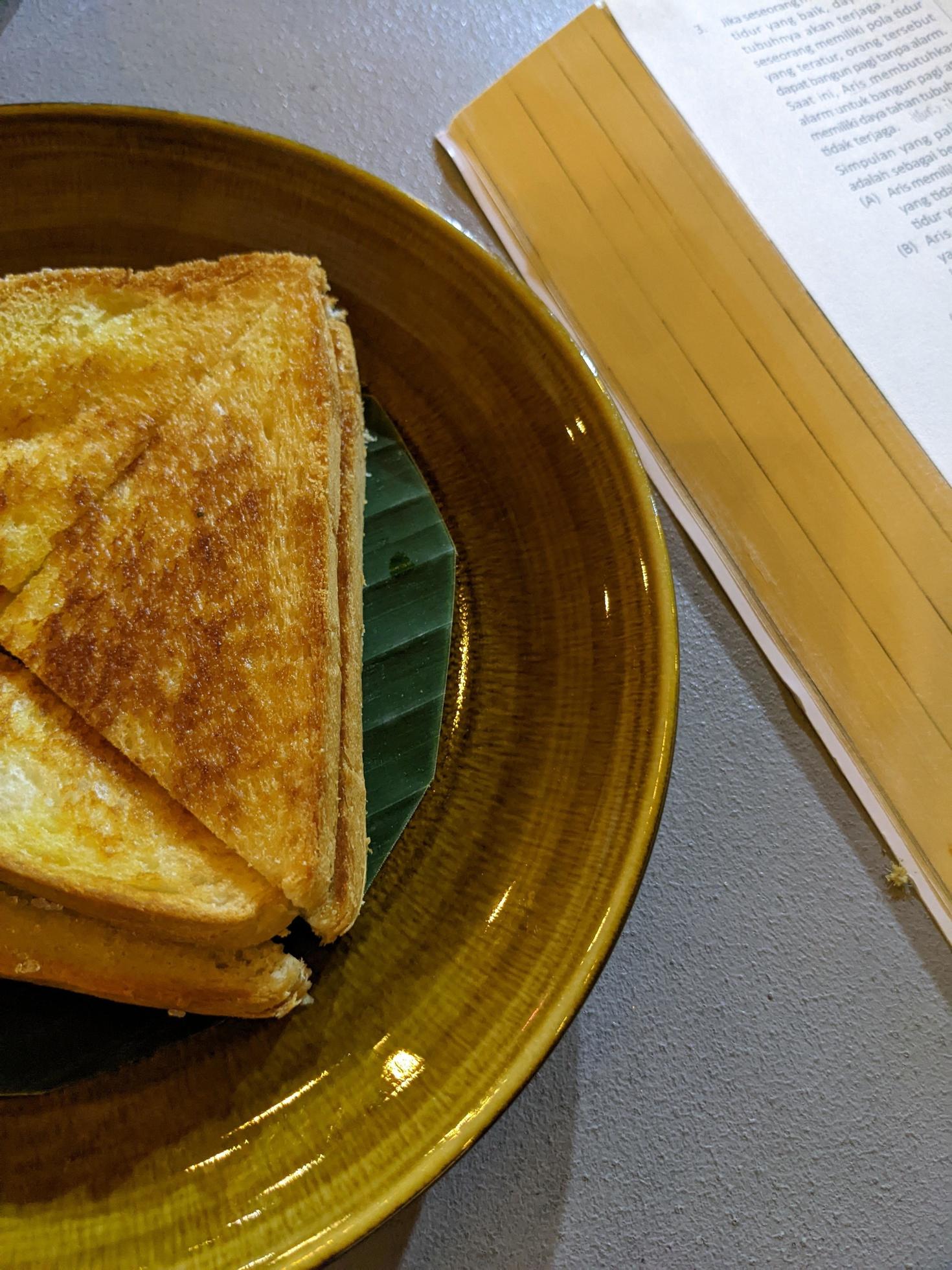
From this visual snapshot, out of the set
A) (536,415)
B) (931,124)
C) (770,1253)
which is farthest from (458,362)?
(770,1253)

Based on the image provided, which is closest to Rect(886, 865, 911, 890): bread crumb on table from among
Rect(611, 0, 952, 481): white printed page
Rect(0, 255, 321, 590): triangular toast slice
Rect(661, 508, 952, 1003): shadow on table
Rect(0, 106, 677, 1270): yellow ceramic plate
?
Rect(661, 508, 952, 1003): shadow on table

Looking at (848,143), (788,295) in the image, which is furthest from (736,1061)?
(848,143)

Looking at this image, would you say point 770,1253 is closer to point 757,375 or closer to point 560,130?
point 757,375

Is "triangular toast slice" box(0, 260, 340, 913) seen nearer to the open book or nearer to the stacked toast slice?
the stacked toast slice

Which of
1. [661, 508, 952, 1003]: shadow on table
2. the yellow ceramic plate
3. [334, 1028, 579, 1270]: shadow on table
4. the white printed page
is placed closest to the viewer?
the yellow ceramic plate

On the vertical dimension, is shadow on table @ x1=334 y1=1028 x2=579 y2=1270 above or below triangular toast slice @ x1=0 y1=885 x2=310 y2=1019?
below

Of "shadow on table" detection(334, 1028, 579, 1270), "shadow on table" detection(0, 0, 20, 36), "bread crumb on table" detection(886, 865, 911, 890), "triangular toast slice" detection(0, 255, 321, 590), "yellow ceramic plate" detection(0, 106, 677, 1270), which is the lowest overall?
"bread crumb on table" detection(886, 865, 911, 890)

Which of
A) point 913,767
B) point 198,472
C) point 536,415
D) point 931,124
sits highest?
point 198,472

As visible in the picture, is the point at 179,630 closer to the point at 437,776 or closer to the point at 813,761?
the point at 437,776
